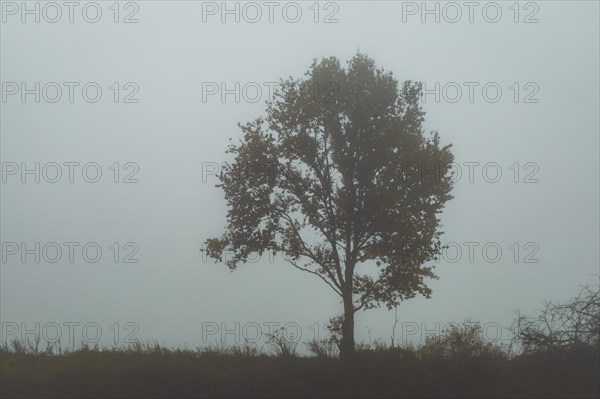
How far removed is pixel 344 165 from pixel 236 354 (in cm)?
580

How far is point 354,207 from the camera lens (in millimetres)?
17797

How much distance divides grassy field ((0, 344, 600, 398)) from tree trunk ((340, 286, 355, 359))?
65.1 inches

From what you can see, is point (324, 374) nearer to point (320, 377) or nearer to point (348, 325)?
point (320, 377)

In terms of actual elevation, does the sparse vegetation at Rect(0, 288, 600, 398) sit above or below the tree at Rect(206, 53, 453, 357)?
below

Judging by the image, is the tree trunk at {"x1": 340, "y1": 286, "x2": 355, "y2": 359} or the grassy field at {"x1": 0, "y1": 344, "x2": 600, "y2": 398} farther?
the tree trunk at {"x1": 340, "y1": 286, "x2": 355, "y2": 359}

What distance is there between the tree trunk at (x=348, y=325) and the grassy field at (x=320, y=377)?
1.65 meters

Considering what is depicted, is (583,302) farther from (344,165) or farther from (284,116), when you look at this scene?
(284,116)

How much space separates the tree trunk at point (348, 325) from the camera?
54.8ft

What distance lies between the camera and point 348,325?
17.0 metres

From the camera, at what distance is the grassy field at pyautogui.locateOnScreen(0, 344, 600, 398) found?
13.4m

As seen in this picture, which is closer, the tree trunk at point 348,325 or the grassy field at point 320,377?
the grassy field at point 320,377

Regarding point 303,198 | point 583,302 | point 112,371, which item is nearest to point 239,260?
point 303,198

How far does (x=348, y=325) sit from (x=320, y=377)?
3438 millimetres

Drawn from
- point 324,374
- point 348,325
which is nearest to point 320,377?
point 324,374
